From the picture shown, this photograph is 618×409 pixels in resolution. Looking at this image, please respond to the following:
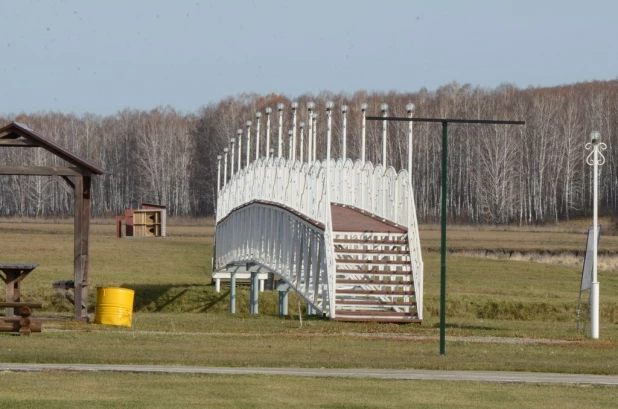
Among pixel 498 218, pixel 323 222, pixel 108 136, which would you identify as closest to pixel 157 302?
pixel 323 222

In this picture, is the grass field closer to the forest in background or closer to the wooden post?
the wooden post

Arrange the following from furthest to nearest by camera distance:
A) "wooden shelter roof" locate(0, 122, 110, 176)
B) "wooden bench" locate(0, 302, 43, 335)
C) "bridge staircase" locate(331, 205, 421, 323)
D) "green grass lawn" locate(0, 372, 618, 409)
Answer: "bridge staircase" locate(331, 205, 421, 323)
"wooden shelter roof" locate(0, 122, 110, 176)
"wooden bench" locate(0, 302, 43, 335)
"green grass lawn" locate(0, 372, 618, 409)

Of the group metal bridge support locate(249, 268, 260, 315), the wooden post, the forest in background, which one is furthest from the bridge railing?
the forest in background

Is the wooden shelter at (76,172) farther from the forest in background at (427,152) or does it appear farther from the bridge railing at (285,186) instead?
the forest in background at (427,152)

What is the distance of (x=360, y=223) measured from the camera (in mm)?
32781

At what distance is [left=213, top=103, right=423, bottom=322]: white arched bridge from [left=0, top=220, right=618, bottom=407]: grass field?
99 centimetres

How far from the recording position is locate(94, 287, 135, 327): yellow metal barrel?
27.9 metres

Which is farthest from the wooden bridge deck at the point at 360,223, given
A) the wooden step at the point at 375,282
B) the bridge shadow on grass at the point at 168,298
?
the bridge shadow on grass at the point at 168,298

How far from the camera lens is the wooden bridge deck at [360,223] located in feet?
104

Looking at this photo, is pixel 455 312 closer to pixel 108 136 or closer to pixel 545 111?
pixel 545 111

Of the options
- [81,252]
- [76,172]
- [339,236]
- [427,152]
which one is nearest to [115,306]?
[81,252]

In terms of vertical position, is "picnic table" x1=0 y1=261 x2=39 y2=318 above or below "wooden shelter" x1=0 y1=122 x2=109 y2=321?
below

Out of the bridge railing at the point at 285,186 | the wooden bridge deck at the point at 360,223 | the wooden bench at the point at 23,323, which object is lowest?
the wooden bench at the point at 23,323

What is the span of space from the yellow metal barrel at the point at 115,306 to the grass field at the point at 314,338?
0.58 meters
